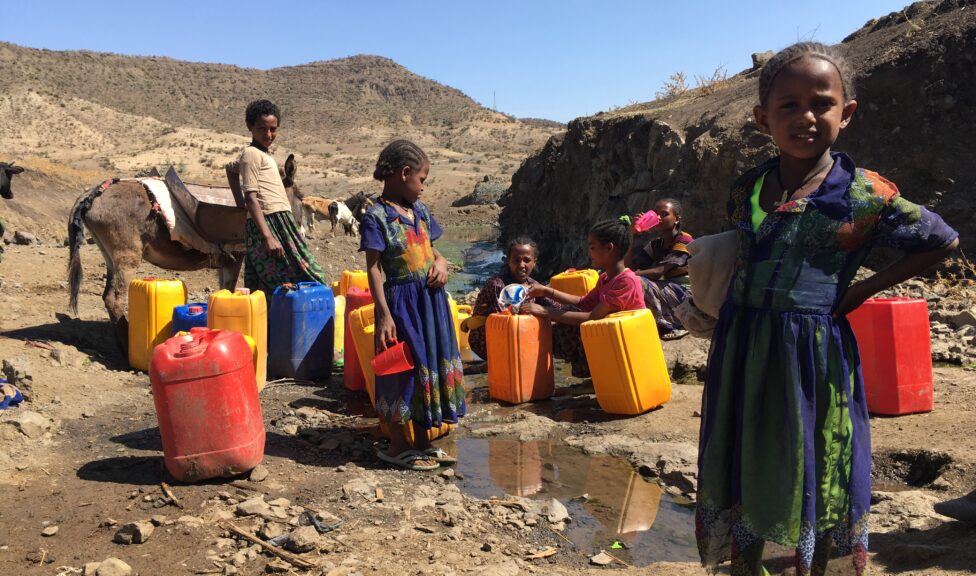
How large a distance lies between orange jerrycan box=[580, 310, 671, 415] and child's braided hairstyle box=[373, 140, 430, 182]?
1567mm

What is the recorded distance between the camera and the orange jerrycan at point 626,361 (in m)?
4.75

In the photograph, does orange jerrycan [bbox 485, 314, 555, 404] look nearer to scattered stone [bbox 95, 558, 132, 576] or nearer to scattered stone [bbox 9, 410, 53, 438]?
scattered stone [bbox 9, 410, 53, 438]

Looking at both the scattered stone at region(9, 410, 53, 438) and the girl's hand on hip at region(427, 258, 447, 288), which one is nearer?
the girl's hand on hip at region(427, 258, 447, 288)

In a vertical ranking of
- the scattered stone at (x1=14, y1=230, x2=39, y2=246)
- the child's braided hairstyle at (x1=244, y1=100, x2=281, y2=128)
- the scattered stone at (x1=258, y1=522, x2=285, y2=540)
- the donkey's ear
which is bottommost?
the scattered stone at (x1=258, y1=522, x2=285, y2=540)

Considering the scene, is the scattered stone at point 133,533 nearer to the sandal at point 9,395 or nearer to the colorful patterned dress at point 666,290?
the sandal at point 9,395

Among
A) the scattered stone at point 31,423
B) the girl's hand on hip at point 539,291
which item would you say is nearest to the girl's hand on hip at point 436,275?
the girl's hand on hip at point 539,291

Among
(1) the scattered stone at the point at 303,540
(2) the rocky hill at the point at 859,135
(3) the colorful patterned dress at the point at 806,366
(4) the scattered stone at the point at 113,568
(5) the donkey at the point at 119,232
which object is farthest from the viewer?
(2) the rocky hill at the point at 859,135

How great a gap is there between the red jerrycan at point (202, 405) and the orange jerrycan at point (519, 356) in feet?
6.85

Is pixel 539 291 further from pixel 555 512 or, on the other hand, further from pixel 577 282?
pixel 555 512

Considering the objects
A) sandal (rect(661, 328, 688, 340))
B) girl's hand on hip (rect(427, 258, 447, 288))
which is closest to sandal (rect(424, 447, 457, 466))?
girl's hand on hip (rect(427, 258, 447, 288))

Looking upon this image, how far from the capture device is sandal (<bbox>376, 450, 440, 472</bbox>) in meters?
4.06

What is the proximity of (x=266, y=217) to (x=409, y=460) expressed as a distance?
2499 millimetres

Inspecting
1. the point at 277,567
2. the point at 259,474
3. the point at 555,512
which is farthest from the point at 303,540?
the point at 555,512

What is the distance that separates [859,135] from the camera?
936 cm
